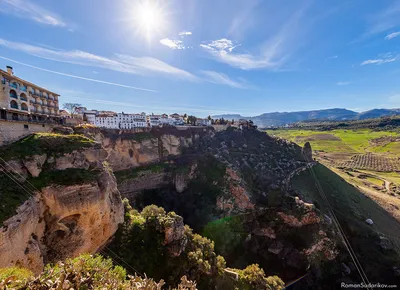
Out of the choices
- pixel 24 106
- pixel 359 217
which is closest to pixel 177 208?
pixel 24 106

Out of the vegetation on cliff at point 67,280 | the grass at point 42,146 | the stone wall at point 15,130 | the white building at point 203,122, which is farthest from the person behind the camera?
the white building at point 203,122

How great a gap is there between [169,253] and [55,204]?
1396 cm

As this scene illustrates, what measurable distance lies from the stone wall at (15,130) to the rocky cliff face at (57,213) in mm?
4374

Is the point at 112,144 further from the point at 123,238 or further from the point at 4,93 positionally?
the point at 123,238

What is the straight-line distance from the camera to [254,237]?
37.6 meters

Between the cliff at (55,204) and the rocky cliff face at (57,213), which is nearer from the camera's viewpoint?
the rocky cliff face at (57,213)

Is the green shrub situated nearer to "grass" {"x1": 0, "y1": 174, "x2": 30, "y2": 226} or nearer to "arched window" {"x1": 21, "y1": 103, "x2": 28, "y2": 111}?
"grass" {"x1": 0, "y1": 174, "x2": 30, "y2": 226}

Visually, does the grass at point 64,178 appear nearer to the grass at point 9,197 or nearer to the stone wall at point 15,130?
the grass at point 9,197

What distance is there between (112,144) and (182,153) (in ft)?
65.5

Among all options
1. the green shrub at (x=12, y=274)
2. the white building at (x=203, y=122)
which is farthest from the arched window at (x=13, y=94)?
the white building at (x=203, y=122)

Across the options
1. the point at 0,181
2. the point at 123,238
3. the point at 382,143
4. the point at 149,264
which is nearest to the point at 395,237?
the point at 149,264

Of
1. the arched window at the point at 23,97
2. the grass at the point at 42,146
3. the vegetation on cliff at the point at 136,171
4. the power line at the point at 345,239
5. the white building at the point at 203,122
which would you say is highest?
the arched window at the point at 23,97

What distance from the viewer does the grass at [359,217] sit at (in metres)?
31.3

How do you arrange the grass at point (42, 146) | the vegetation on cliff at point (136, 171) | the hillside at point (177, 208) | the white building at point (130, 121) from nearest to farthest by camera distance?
1. the hillside at point (177, 208)
2. the grass at point (42, 146)
3. the vegetation on cliff at point (136, 171)
4. the white building at point (130, 121)
